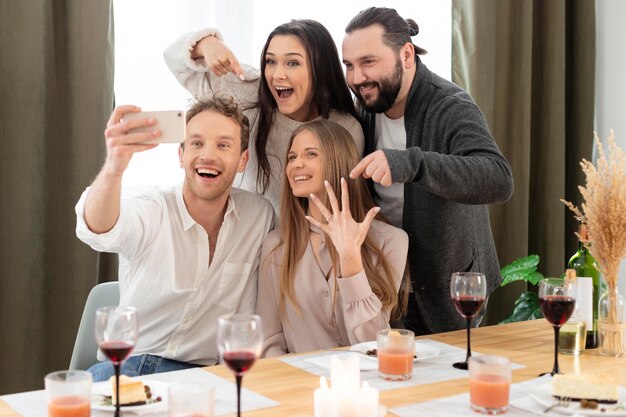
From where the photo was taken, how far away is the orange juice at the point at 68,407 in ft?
4.22

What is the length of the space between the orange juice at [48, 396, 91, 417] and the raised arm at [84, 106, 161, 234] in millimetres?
705

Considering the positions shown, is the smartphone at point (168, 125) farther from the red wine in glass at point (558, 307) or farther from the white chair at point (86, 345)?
the red wine in glass at point (558, 307)

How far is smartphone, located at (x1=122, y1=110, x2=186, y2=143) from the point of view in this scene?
177 centimetres

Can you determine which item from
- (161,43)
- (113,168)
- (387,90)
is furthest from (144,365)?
(161,43)

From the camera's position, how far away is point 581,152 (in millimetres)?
4465

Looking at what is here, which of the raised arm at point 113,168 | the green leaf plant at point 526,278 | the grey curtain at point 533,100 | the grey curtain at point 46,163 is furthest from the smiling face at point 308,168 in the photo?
the grey curtain at point 533,100

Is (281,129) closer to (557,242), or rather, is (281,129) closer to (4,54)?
(4,54)

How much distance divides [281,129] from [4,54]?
107cm

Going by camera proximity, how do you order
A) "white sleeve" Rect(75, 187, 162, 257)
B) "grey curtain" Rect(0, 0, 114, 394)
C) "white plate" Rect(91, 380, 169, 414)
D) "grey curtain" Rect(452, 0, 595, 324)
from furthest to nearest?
"grey curtain" Rect(452, 0, 595, 324) → "grey curtain" Rect(0, 0, 114, 394) → "white sleeve" Rect(75, 187, 162, 257) → "white plate" Rect(91, 380, 169, 414)

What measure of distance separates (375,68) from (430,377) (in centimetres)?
126

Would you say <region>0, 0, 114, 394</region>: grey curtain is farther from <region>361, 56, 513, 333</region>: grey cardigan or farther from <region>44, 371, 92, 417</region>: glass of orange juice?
<region>44, 371, 92, 417</region>: glass of orange juice

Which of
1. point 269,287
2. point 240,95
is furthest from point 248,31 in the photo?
point 269,287

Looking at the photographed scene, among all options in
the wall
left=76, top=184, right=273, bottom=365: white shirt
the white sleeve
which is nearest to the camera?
the white sleeve

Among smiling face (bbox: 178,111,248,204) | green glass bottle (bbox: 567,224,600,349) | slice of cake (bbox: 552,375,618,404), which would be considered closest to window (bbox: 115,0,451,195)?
smiling face (bbox: 178,111,248,204)
